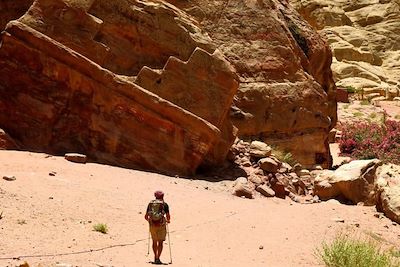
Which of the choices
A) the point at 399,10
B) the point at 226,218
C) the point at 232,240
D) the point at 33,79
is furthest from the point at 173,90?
the point at 399,10

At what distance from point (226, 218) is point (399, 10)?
46.6m

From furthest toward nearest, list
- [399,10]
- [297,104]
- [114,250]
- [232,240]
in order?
[399,10], [297,104], [232,240], [114,250]

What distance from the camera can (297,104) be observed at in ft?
56.7

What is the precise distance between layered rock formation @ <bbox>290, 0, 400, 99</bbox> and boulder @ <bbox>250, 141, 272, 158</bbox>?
86.9 feet

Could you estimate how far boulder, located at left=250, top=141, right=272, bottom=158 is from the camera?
15.2 meters

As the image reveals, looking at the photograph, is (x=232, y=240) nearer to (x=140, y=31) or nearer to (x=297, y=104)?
(x=140, y=31)

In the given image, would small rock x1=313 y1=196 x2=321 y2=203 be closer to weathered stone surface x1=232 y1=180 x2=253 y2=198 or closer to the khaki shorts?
weathered stone surface x1=232 y1=180 x2=253 y2=198

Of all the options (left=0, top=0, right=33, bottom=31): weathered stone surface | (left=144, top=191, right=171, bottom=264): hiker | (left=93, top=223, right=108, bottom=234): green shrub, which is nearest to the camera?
(left=144, top=191, right=171, bottom=264): hiker

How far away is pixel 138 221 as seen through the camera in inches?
357

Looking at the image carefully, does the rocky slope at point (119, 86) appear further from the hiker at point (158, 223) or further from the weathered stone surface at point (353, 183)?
the hiker at point (158, 223)

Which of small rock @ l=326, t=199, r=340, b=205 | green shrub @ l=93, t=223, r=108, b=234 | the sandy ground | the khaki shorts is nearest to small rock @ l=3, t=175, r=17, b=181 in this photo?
the sandy ground

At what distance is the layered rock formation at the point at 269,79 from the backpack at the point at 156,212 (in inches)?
348

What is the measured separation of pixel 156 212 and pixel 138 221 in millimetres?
1549

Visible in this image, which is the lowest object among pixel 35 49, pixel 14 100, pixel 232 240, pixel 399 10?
pixel 232 240
